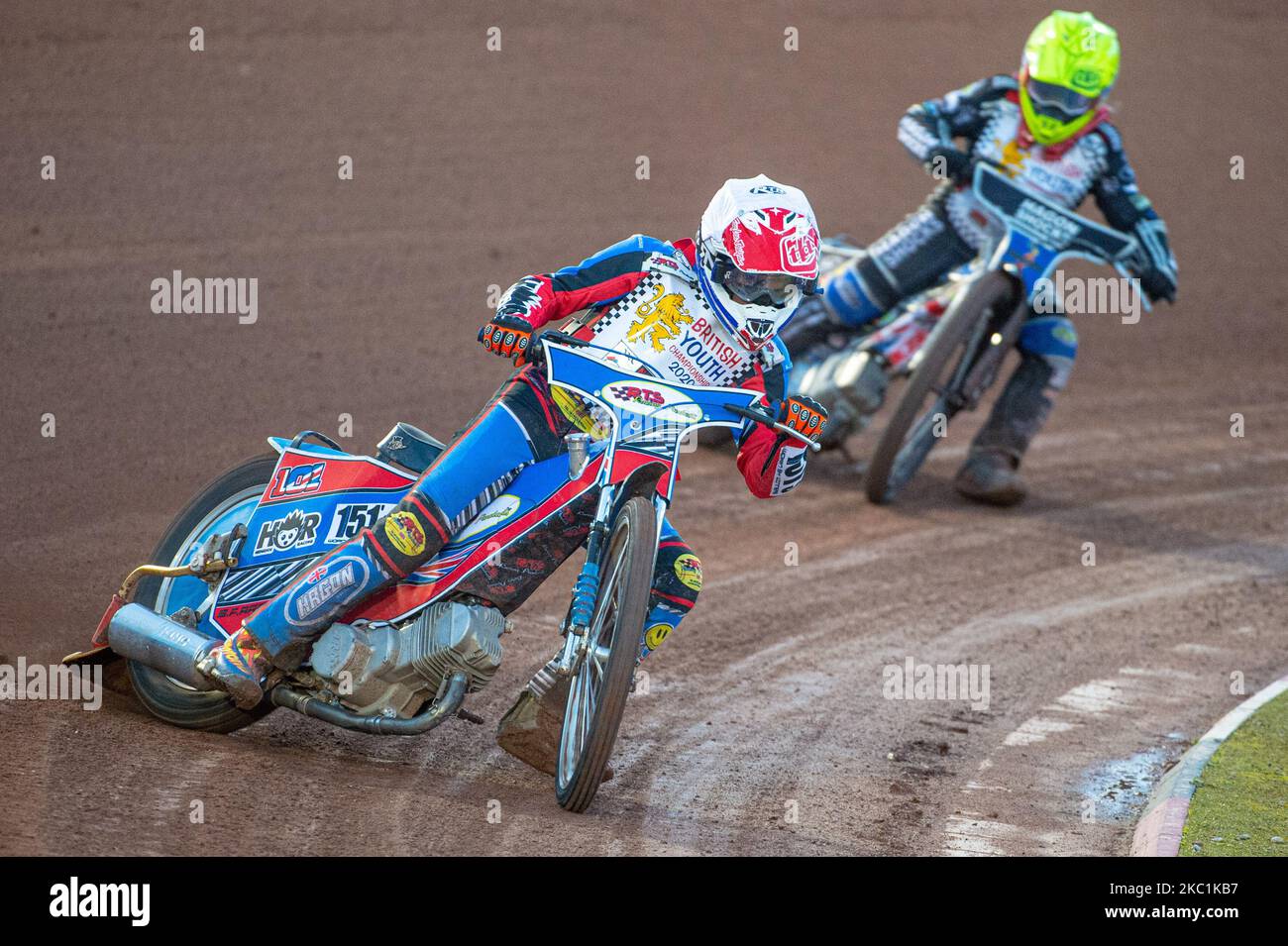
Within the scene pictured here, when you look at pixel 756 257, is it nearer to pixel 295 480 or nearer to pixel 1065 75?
pixel 295 480

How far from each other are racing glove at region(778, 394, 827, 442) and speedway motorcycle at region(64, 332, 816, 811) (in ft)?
0.54

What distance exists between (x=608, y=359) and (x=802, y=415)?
792mm

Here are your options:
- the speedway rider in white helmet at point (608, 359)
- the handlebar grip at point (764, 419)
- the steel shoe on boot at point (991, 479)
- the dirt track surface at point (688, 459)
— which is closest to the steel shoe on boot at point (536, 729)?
the speedway rider in white helmet at point (608, 359)

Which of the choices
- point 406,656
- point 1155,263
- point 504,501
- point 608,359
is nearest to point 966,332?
point 1155,263

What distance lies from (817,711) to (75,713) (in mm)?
3358

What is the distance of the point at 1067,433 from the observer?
43.8 ft

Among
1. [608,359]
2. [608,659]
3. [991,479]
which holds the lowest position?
[991,479]

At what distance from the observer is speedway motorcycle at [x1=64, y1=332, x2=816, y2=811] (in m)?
6.30

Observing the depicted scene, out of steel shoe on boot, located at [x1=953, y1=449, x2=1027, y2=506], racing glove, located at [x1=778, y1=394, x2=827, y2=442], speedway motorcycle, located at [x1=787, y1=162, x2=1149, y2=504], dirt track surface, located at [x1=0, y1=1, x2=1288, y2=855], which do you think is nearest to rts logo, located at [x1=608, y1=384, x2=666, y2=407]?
racing glove, located at [x1=778, y1=394, x2=827, y2=442]

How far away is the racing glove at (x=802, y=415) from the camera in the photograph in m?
6.66

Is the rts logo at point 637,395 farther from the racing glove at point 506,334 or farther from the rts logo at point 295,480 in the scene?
the rts logo at point 295,480

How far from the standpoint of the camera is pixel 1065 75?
11125 mm

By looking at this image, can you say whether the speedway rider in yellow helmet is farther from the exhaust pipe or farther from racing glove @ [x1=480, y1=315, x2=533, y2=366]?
the exhaust pipe

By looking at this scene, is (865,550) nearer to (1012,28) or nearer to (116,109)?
(116,109)
